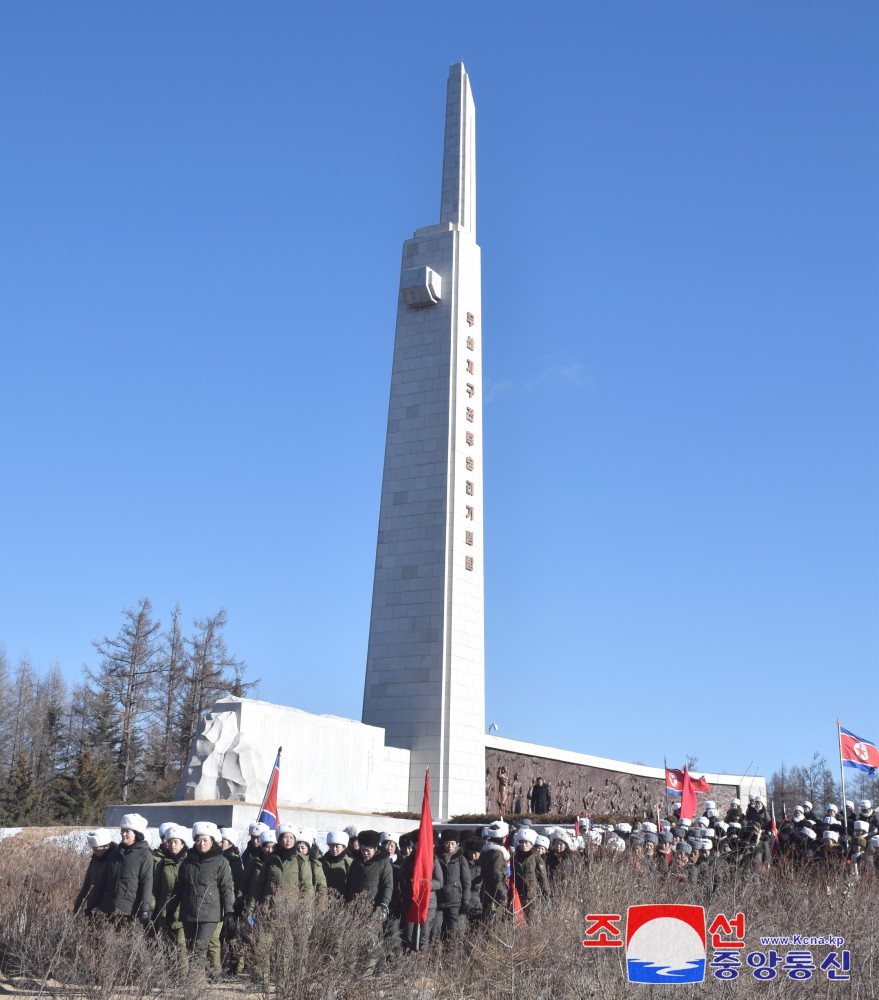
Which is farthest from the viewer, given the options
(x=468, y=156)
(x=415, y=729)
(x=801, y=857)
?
(x=468, y=156)

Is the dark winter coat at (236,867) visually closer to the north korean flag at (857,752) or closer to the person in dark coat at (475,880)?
the person in dark coat at (475,880)

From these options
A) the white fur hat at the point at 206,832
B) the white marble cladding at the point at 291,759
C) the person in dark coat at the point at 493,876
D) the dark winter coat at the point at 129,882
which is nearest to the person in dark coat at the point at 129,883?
the dark winter coat at the point at 129,882

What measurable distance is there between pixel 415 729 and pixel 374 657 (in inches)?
77.4

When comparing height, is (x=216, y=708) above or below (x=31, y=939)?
above

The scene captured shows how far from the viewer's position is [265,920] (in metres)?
9.23

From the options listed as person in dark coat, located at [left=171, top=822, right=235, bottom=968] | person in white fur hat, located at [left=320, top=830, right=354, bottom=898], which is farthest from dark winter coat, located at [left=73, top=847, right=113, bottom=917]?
person in white fur hat, located at [left=320, top=830, right=354, bottom=898]

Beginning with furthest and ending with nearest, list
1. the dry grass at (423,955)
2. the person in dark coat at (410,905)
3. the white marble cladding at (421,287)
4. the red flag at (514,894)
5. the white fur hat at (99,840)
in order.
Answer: the white marble cladding at (421,287) → the person in dark coat at (410,905) → the white fur hat at (99,840) → the red flag at (514,894) → the dry grass at (423,955)

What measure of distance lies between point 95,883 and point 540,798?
20644 millimetres

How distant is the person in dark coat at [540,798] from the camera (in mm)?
28906

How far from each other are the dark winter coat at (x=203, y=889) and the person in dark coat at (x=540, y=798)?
65.6ft

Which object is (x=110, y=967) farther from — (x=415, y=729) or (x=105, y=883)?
(x=415, y=729)

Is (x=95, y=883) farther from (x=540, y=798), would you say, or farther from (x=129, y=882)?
(x=540, y=798)

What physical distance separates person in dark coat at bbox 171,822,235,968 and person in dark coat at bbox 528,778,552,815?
A: 65.5 feet

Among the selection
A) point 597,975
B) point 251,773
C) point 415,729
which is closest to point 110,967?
point 597,975
